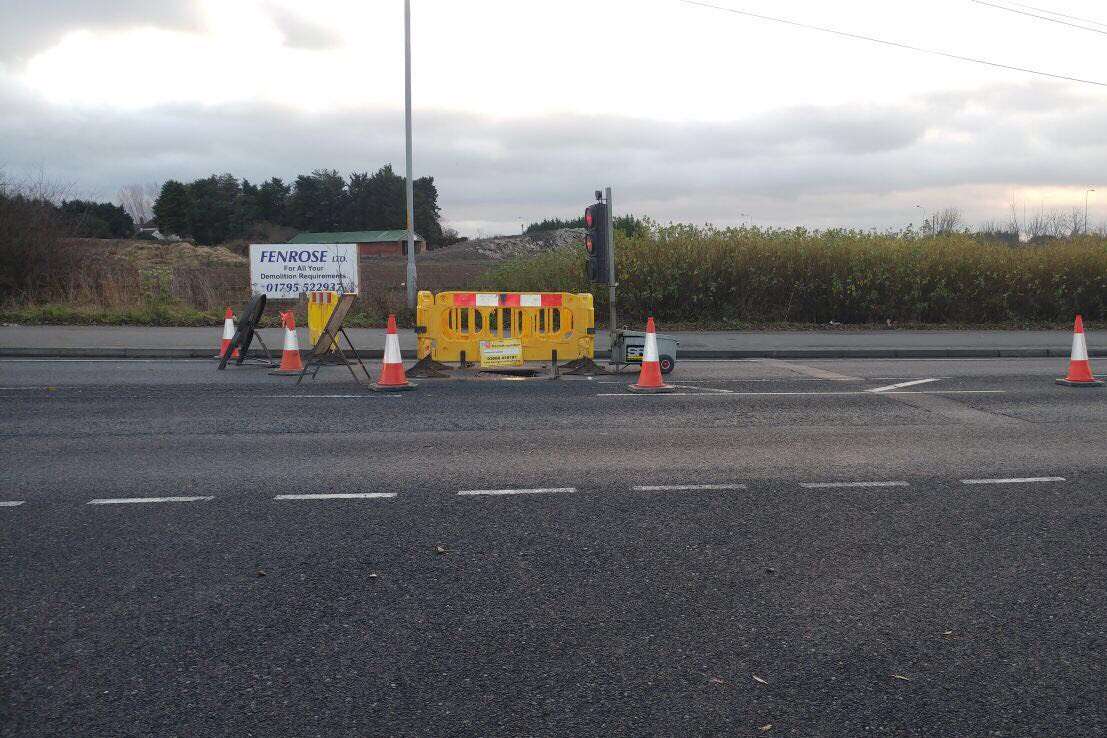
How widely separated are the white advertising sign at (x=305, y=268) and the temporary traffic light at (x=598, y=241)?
7.93 metres

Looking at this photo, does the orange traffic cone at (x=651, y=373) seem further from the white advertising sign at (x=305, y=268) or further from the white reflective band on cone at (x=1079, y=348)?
the white advertising sign at (x=305, y=268)

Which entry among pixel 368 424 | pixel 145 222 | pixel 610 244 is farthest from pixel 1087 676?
pixel 145 222

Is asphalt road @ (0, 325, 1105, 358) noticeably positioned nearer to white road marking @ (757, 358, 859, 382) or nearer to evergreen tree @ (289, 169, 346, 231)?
white road marking @ (757, 358, 859, 382)

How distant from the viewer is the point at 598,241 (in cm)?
1509

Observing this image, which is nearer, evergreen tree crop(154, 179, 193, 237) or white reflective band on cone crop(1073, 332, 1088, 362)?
white reflective band on cone crop(1073, 332, 1088, 362)

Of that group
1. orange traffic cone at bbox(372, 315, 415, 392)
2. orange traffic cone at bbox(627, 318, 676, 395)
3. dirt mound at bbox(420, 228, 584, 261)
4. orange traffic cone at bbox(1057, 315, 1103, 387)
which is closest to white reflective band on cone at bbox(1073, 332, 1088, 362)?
orange traffic cone at bbox(1057, 315, 1103, 387)

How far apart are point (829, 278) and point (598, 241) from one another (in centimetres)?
1118

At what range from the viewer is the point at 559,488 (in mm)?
6785

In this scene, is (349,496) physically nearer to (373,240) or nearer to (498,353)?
(498,353)

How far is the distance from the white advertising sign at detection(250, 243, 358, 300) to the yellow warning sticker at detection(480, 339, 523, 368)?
836cm

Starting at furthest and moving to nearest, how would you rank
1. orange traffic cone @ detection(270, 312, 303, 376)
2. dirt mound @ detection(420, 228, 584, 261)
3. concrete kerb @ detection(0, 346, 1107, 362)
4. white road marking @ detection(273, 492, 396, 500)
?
dirt mound @ detection(420, 228, 584, 261), concrete kerb @ detection(0, 346, 1107, 362), orange traffic cone @ detection(270, 312, 303, 376), white road marking @ detection(273, 492, 396, 500)

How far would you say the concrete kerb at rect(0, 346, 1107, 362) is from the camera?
17109 mm

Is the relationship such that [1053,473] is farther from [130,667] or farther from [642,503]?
[130,667]

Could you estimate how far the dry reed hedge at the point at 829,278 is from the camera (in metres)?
23.6
